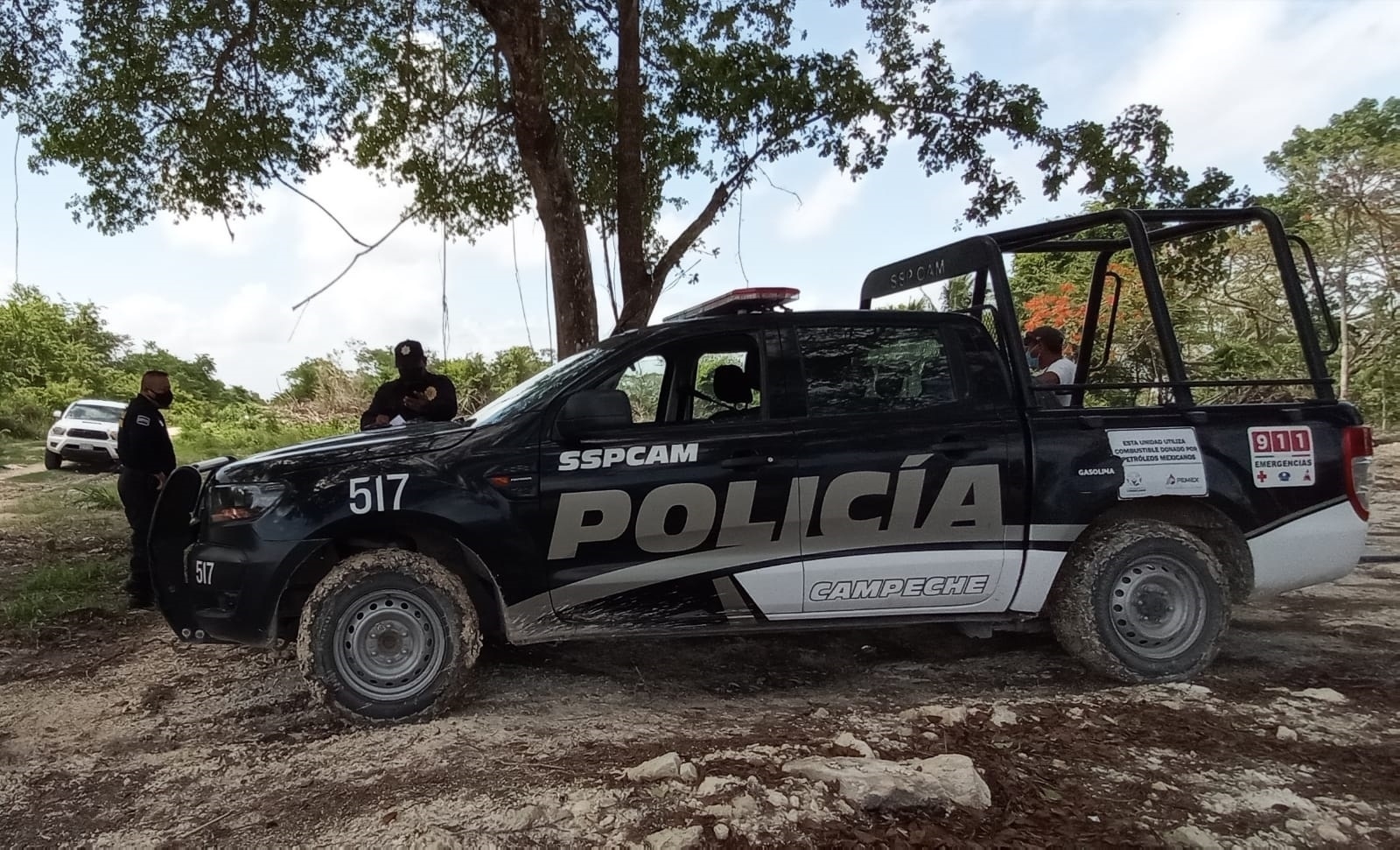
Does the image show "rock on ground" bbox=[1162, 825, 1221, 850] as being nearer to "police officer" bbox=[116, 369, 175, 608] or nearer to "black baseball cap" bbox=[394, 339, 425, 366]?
"black baseball cap" bbox=[394, 339, 425, 366]

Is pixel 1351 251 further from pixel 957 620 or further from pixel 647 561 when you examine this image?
pixel 647 561

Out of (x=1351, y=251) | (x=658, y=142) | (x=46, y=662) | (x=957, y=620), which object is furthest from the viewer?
(x=1351, y=251)

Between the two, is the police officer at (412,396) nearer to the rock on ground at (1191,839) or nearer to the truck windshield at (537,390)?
the truck windshield at (537,390)

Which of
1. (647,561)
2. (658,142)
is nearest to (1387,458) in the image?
(658,142)

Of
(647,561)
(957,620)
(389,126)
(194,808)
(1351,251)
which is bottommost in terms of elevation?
(194,808)

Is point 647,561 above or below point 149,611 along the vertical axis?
above

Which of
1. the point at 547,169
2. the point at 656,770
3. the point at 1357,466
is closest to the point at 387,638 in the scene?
the point at 656,770

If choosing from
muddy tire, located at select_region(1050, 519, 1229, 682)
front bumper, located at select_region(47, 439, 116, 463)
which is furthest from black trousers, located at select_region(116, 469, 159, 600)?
front bumper, located at select_region(47, 439, 116, 463)

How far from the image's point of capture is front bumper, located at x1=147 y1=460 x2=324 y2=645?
3.53 metres

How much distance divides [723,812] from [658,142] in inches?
312

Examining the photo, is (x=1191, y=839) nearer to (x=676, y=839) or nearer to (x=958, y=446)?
(x=676, y=839)

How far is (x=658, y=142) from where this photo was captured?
30.5ft

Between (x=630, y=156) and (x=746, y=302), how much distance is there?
15.2 ft

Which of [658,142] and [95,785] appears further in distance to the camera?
[658,142]
